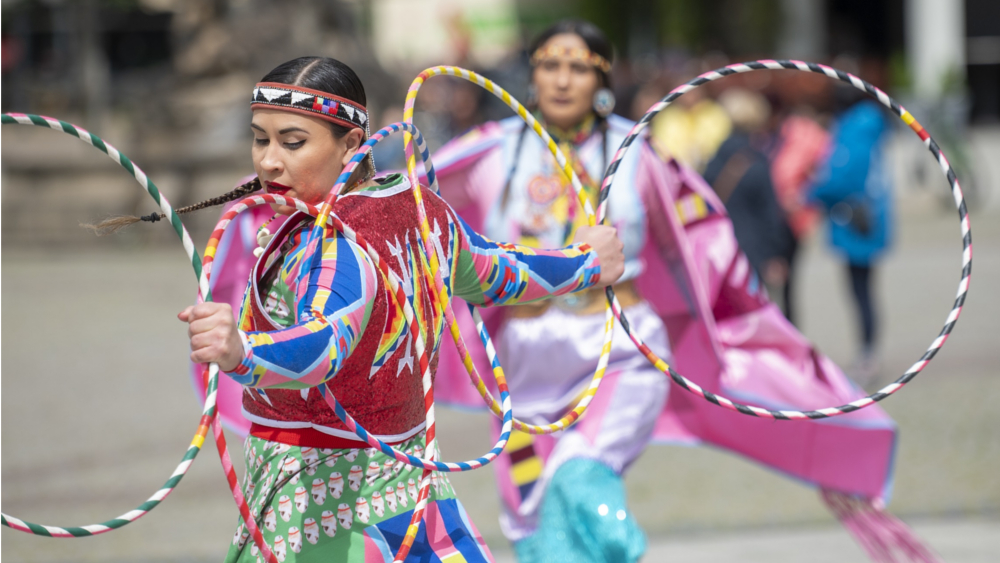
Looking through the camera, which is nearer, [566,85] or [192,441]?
[192,441]

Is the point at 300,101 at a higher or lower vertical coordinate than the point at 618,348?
higher

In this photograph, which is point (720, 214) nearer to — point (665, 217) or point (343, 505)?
point (665, 217)

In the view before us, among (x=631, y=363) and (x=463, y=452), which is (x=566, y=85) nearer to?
(x=631, y=363)

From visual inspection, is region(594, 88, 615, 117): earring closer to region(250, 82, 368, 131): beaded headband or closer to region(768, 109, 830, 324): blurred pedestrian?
region(250, 82, 368, 131): beaded headband

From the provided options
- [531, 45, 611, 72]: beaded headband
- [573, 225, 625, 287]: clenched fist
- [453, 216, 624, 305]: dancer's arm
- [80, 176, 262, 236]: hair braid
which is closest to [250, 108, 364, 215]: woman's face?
[80, 176, 262, 236]: hair braid

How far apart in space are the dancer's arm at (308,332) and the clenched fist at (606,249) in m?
0.81

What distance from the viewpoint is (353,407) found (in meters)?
2.23

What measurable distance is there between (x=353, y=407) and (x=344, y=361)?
16 cm

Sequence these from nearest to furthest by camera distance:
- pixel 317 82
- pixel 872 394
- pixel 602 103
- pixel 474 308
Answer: pixel 317 82
pixel 474 308
pixel 872 394
pixel 602 103

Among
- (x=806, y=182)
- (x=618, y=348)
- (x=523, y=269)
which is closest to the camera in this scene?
(x=523, y=269)

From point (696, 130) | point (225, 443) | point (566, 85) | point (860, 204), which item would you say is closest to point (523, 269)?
point (225, 443)

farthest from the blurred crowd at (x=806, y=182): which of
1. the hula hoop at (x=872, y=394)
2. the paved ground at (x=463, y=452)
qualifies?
the hula hoop at (x=872, y=394)

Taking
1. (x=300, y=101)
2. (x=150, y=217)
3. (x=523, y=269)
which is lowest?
(x=523, y=269)

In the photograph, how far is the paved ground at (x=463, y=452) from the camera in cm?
503
